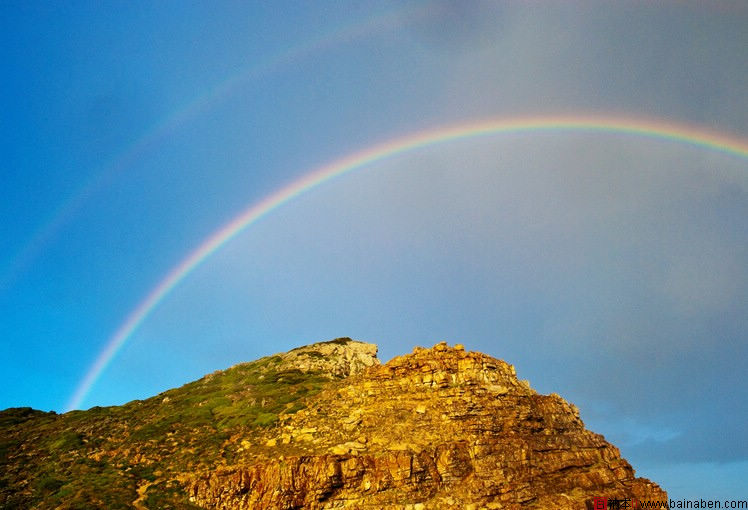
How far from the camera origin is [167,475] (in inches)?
1802

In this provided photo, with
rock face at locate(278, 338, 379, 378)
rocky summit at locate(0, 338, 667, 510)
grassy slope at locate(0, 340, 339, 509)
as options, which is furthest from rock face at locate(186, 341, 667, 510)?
rock face at locate(278, 338, 379, 378)

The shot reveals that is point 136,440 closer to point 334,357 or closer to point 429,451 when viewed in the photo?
point 429,451

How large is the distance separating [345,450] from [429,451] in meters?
8.22

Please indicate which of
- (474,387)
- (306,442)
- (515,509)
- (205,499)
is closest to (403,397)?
(474,387)

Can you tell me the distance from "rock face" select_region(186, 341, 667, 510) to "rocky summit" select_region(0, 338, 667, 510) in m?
0.12

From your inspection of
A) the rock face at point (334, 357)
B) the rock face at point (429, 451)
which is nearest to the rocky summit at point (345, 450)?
the rock face at point (429, 451)

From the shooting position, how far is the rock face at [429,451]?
41.2m

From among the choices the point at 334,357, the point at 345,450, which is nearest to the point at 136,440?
the point at 345,450

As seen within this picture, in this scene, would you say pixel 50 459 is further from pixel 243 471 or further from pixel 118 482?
pixel 243 471

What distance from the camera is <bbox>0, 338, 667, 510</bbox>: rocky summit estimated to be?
41.5 metres

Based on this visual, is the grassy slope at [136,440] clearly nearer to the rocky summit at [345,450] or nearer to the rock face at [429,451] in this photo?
the rocky summit at [345,450]

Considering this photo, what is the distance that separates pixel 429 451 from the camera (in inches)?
1766

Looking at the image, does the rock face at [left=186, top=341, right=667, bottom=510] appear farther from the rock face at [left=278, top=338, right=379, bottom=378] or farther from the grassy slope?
the rock face at [left=278, top=338, right=379, bottom=378]

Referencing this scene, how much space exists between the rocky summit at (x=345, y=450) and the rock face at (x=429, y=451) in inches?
4.9
